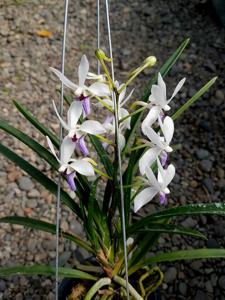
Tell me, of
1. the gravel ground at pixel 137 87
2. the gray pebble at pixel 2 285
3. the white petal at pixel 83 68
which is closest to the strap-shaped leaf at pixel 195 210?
the white petal at pixel 83 68

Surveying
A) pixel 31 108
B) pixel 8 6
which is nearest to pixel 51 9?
pixel 8 6

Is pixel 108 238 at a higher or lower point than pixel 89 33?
lower

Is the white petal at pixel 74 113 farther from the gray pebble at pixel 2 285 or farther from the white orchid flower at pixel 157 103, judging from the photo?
the gray pebble at pixel 2 285

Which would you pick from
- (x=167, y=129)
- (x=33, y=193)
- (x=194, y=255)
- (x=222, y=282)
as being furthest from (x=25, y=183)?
(x=167, y=129)

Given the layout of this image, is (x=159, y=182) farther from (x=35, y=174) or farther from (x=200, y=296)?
(x=200, y=296)

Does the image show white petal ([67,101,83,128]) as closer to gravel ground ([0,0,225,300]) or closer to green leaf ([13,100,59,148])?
green leaf ([13,100,59,148])

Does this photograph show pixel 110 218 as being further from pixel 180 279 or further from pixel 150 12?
pixel 150 12

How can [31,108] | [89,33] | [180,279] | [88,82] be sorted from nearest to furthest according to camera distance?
[180,279], [31,108], [88,82], [89,33]
